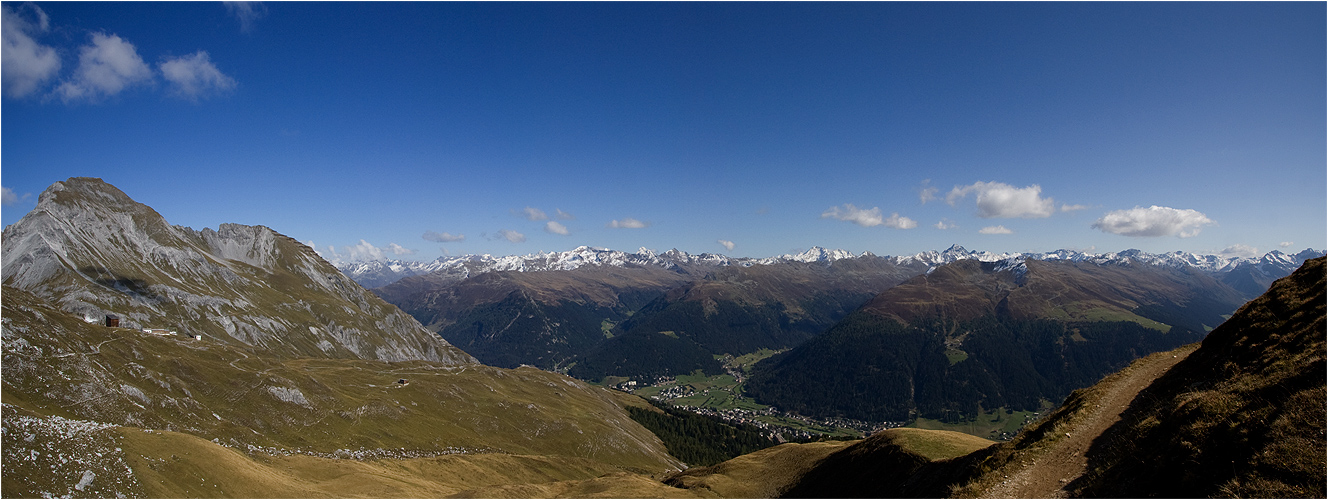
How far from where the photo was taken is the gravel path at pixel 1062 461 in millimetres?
29000

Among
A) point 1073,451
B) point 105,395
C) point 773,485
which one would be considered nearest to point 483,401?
point 105,395

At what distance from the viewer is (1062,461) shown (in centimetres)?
3066

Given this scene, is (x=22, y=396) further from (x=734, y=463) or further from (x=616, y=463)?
(x=616, y=463)

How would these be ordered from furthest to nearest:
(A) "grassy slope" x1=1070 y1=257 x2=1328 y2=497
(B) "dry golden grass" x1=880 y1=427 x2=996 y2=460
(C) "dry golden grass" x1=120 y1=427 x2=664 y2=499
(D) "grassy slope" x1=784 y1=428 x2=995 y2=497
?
1. (B) "dry golden grass" x1=880 y1=427 x2=996 y2=460
2. (C) "dry golden grass" x1=120 y1=427 x2=664 y2=499
3. (D) "grassy slope" x1=784 y1=428 x2=995 y2=497
4. (A) "grassy slope" x1=1070 y1=257 x2=1328 y2=497

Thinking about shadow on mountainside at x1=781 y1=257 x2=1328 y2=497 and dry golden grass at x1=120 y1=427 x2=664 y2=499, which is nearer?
shadow on mountainside at x1=781 y1=257 x2=1328 y2=497

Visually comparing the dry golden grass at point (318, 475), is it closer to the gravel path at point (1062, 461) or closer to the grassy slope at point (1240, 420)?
the gravel path at point (1062, 461)

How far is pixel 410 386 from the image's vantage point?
16012cm

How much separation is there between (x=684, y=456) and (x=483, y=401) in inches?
2911

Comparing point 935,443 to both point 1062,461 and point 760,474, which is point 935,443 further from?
point 1062,461

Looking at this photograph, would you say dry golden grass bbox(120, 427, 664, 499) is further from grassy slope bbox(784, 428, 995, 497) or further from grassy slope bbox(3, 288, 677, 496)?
grassy slope bbox(784, 428, 995, 497)

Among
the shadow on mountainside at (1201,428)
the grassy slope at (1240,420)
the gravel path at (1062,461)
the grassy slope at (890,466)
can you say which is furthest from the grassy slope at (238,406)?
the grassy slope at (1240,420)

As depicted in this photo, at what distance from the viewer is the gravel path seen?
2900 centimetres

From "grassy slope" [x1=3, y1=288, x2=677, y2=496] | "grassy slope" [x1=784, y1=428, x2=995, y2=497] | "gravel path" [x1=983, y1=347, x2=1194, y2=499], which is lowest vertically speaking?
"grassy slope" [x1=784, y1=428, x2=995, y2=497]

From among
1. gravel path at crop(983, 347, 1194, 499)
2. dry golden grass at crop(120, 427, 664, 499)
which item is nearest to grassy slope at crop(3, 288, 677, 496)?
dry golden grass at crop(120, 427, 664, 499)
